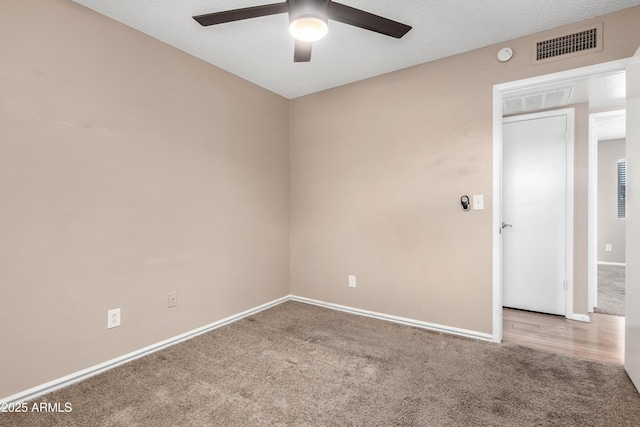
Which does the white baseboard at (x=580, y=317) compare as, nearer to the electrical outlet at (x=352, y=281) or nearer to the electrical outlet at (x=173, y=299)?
the electrical outlet at (x=352, y=281)

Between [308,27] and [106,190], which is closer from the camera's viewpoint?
[308,27]

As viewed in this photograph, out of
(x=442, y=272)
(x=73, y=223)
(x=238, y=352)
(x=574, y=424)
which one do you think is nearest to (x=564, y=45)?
(x=442, y=272)

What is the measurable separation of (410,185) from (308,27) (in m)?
1.79

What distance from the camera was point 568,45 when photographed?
2281mm

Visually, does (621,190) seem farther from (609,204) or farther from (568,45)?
(568,45)

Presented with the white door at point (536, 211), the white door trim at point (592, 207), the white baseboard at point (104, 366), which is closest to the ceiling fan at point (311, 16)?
the white baseboard at point (104, 366)

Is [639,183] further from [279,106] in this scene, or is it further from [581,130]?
[279,106]

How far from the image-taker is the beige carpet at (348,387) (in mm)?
1627

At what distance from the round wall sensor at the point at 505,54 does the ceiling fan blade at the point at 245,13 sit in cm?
188

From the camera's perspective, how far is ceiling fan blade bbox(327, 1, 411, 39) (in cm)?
160

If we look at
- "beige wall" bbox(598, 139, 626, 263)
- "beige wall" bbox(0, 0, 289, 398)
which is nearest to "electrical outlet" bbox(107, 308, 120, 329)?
"beige wall" bbox(0, 0, 289, 398)

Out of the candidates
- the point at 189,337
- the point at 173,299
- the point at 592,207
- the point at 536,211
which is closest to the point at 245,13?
the point at 173,299

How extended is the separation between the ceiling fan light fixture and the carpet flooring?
4.03 metres

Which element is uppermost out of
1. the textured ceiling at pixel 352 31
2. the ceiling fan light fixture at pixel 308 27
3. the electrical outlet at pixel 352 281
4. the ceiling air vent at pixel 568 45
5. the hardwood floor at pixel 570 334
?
the textured ceiling at pixel 352 31
